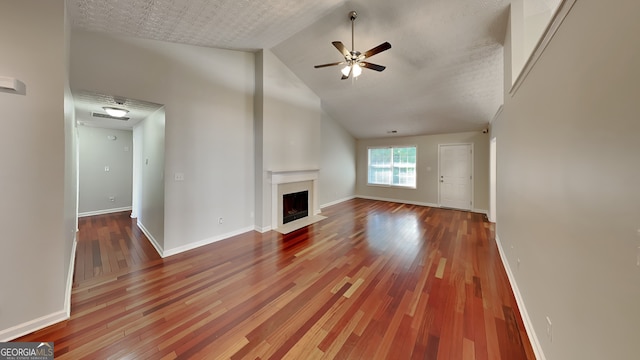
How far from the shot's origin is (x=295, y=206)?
506 centimetres

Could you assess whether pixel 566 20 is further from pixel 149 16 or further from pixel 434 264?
pixel 149 16

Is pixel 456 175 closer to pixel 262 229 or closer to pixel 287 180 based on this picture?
pixel 287 180

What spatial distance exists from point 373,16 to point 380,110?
2.76 metres

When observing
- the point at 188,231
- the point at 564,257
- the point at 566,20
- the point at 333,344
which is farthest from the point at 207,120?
the point at 564,257

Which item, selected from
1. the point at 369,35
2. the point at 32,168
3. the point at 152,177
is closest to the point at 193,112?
the point at 152,177

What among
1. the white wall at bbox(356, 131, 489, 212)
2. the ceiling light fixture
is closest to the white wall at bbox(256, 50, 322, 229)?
the ceiling light fixture

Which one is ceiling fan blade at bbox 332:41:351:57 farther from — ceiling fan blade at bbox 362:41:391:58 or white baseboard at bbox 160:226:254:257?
white baseboard at bbox 160:226:254:257

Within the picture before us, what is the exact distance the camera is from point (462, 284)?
248 cm

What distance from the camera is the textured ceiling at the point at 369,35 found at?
2.52 metres

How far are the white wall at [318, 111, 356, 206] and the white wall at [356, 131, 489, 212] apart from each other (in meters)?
0.44

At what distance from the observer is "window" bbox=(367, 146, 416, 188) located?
23.7 ft

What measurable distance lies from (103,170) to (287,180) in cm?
498

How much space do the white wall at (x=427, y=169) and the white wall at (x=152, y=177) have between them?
6.30 metres

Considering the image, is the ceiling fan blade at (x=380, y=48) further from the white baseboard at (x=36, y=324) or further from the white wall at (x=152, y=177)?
the white baseboard at (x=36, y=324)
